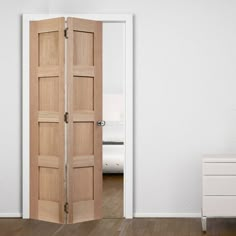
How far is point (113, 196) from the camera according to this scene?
6012 mm

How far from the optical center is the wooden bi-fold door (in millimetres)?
4836

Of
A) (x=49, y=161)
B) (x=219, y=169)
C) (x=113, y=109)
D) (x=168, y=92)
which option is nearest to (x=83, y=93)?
(x=49, y=161)

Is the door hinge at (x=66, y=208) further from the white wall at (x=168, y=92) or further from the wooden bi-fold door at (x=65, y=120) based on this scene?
the white wall at (x=168, y=92)

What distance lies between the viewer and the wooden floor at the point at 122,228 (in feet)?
14.5

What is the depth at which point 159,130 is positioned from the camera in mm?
5102

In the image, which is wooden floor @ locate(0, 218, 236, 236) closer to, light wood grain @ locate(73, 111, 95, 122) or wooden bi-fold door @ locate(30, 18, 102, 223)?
wooden bi-fold door @ locate(30, 18, 102, 223)

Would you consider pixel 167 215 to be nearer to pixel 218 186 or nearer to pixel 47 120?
pixel 218 186

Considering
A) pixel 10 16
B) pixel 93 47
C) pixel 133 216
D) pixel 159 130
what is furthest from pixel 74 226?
pixel 10 16

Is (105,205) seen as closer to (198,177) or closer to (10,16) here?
(198,177)

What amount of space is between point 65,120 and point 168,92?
1.12m

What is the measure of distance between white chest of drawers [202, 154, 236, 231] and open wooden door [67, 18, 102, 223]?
111cm

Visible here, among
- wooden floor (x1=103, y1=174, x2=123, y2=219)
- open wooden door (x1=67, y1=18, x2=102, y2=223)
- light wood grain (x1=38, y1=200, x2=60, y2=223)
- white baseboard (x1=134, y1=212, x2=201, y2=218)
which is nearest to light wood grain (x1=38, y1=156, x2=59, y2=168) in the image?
open wooden door (x1=67, y1=18, x2=102, y2=223)

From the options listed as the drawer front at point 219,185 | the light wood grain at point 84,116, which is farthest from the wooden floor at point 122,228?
the light wood grain at point 84,116

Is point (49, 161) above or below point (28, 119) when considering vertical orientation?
below
